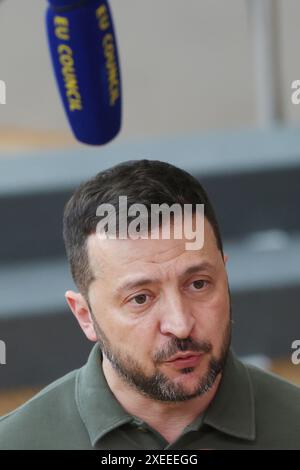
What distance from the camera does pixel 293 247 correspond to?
1.70m

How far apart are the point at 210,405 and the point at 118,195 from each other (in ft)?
0.74

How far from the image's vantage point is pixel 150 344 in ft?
3.34

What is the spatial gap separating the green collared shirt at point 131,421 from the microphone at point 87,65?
224 millimetres

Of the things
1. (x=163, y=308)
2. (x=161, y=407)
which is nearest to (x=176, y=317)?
(x=163, y=308)

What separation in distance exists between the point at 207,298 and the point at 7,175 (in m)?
0.60

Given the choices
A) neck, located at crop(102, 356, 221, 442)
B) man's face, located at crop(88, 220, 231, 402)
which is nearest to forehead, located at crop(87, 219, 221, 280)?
man's face, located at crop(88, 220, 231, 402)

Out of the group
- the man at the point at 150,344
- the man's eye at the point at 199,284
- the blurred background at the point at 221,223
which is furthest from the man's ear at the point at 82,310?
the blurred background at the point at 221,223

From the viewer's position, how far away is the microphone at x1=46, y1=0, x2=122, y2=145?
1059 mm

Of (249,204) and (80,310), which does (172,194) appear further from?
(249,204)

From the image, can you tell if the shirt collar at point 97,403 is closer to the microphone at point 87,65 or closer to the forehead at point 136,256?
the forehead at point 136,256

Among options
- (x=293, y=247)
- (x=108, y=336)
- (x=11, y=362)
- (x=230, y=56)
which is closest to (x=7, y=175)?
(x=11, y=362)

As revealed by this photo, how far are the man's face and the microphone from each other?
0.48ft

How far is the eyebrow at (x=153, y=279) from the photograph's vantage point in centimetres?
101

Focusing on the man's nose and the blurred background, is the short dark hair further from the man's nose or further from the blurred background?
the blurred background
